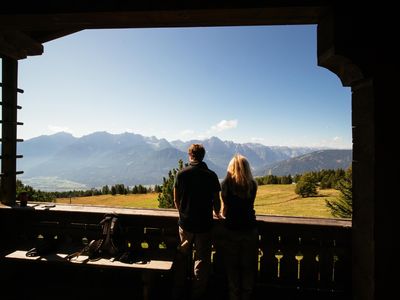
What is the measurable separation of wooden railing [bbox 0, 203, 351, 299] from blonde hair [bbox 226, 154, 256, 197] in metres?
0.63

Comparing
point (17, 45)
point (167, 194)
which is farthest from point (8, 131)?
point (167, 194)

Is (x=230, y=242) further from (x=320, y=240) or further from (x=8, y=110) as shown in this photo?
(x=8, y=110)

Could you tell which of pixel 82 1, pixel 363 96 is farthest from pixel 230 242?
pixel 82 1

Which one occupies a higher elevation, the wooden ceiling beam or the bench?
the wooden ceiling beam

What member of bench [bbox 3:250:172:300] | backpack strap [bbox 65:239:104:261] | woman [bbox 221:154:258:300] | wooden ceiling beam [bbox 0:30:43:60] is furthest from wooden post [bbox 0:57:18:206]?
woman [bbox 221:154:258:300]

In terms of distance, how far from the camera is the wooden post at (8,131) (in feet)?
15.2

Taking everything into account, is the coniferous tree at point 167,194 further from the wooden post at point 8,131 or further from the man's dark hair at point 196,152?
the man's dark hair at point 196,152

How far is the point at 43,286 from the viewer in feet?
13.8

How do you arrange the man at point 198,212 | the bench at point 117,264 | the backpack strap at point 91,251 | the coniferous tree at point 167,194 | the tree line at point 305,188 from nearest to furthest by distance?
1. the bench at point 117,264
2. the man at point 198,212
3. the backpack strap at point 91,251
4. the tree line at point 305,188
5. the coniferous tree at point 167,194

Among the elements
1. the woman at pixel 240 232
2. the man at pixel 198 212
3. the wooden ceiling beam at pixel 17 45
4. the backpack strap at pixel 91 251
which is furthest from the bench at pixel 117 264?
the wooden ceiling beam at pixel 17 45

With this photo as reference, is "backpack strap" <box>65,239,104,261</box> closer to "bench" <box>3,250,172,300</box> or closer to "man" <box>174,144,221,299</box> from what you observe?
"bench" <box>3,250,172,300</box>

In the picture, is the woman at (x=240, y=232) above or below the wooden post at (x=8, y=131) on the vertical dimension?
below

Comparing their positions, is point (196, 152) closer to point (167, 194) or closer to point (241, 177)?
point (241, 177)

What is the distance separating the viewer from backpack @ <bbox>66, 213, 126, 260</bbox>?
3820 mm
